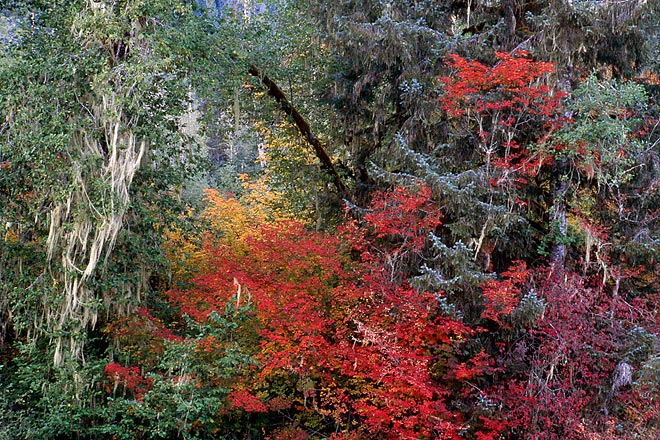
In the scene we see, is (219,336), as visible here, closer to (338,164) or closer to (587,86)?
(338,164)

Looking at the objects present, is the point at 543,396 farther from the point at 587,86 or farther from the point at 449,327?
the point at 587,86

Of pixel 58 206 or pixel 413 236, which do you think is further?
pixel 413 236

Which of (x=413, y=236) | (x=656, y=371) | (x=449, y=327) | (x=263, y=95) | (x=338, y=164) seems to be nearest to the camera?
(x=656, y=371)

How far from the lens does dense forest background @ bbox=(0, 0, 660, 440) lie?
893 centimetres

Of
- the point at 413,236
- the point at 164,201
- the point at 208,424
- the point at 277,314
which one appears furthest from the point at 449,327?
the point at 164,201

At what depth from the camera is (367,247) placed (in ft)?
37.7

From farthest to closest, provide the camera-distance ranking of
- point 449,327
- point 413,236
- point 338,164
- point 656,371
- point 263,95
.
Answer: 1. point 338,164
2. point 263,95
3. point 413,236
4. point 449,327
5. point 656,371

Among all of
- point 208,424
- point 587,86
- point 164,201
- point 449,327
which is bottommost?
point 208,424

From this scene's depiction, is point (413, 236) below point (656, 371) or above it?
above

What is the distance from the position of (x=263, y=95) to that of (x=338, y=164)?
2.46 meters

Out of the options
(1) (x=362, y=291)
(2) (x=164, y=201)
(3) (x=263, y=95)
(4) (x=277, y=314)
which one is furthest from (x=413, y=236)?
(3) (x=263, y=95)

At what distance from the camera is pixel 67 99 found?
8.85 metres

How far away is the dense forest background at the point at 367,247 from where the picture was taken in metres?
8.93

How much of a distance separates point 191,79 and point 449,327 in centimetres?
564
